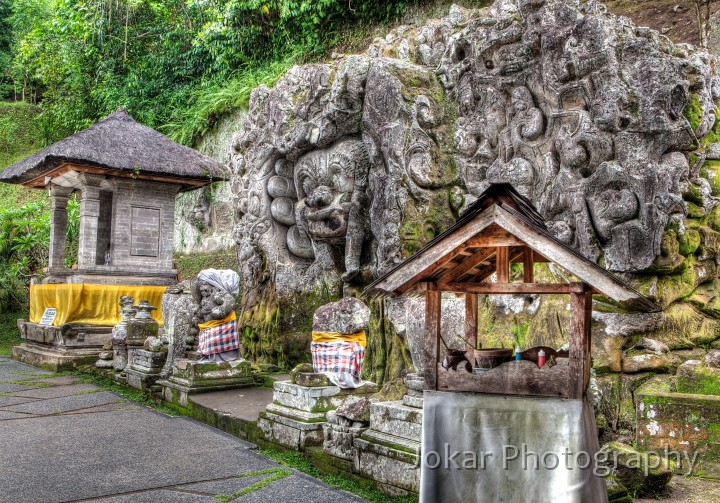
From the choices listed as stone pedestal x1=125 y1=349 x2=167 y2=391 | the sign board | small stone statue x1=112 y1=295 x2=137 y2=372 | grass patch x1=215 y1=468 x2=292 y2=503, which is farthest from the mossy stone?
the sign board

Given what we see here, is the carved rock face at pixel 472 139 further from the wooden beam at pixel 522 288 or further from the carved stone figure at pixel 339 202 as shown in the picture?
the wooden beam at pixel 522 288

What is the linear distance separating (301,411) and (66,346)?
6.57 metres

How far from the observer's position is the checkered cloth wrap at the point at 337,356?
16.9 ft

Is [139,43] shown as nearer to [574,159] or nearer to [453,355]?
[574,159]

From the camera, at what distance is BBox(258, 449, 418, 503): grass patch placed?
13.1 ft

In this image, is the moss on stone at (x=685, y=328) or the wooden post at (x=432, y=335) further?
the moss on stone at (x=685, y=328)

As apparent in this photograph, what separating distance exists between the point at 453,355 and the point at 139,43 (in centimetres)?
1976

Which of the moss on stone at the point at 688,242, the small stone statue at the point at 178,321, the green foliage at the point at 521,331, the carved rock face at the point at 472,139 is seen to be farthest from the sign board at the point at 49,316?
the moss on stone at the point at 688,242

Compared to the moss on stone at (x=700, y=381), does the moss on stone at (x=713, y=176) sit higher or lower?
higher

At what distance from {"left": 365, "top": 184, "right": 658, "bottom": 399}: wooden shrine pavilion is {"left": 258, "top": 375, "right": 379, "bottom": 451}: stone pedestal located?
196 centimetres

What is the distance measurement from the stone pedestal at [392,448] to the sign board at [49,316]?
8.10 m

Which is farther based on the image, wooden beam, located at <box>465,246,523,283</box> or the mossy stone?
the mossy stone

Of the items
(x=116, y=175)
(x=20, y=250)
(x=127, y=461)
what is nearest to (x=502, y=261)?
(x=127, y=461)

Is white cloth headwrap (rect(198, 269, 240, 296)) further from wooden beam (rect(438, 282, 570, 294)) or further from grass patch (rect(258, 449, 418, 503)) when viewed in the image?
wooden beam (rect(438, 282, 570, 294))
